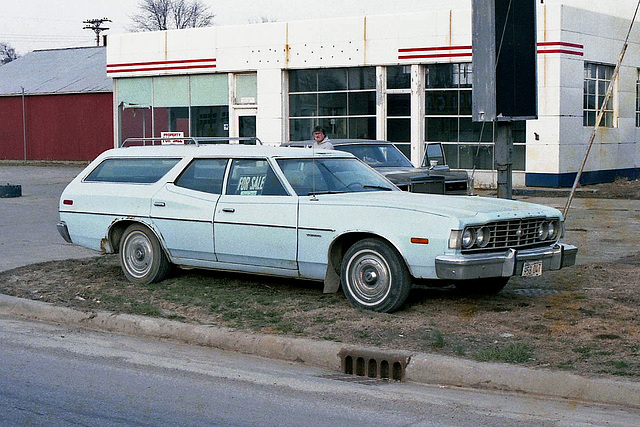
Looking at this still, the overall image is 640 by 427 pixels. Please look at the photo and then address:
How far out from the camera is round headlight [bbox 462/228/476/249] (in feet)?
26.7

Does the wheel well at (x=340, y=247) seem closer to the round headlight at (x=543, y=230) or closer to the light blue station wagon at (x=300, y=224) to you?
the light blue station wagon at (x=300, y=224)


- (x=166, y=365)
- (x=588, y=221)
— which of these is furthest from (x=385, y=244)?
(x=588, y=221)

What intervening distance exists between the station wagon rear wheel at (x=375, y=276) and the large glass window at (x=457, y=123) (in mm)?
18530

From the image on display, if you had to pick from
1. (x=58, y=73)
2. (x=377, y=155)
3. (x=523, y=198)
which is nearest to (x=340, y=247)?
(x=377, y=155)

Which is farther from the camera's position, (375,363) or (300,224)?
(300,224)

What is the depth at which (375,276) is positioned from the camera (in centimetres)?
858

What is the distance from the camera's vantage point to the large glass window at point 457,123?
2678 centimetres

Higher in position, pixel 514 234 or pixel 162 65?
pixel 162 65

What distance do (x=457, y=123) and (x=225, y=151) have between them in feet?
59.2

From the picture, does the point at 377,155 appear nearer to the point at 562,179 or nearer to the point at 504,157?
the point at 504,157

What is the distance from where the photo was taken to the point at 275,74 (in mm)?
30188

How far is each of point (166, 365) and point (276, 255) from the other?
208 cm

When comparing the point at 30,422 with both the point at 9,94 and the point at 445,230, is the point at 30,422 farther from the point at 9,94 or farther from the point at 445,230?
the point at 9,94

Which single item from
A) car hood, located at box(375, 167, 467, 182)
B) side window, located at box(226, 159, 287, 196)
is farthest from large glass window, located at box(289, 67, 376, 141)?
side window, located at box(226, 159, 287, 196)
